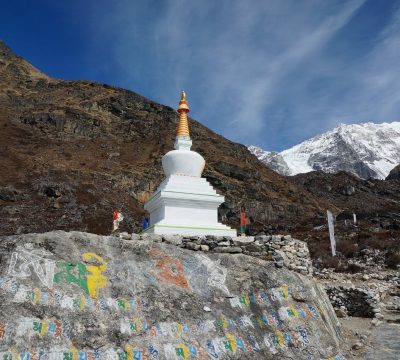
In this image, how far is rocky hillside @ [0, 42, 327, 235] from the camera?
40438 mm

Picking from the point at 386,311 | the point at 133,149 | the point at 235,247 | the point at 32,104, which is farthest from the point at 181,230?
the point at 32,104

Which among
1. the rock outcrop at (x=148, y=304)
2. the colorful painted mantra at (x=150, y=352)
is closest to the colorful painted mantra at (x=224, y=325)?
the rock outcrop at (x=148, y=304)

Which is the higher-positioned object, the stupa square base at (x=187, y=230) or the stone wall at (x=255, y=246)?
the stupa square base at (x=187, y=230)

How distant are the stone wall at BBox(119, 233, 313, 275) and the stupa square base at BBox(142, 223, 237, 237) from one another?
948 millimetres

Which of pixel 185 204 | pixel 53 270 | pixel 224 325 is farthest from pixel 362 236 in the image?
pixel 53 270

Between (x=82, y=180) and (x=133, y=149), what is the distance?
18.1 metres

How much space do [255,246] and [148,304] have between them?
319cm

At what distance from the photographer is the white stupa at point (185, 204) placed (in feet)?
35.2

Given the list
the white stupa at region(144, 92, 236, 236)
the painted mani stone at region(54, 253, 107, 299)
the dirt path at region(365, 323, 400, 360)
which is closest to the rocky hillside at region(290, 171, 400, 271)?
the dirt path at region(365, 323, 400, 360)

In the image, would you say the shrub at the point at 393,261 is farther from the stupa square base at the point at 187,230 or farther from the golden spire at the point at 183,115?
the golden spire at the point at 183,115

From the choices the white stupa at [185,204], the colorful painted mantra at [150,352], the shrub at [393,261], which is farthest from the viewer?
the shrub at [393,261]

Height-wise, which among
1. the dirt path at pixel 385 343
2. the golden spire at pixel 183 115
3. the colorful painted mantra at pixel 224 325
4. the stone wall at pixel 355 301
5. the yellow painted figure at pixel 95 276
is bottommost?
the dirt path at pixel 385 343

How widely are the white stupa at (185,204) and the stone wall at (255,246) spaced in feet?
4.44

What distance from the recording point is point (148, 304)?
7.36 metres
